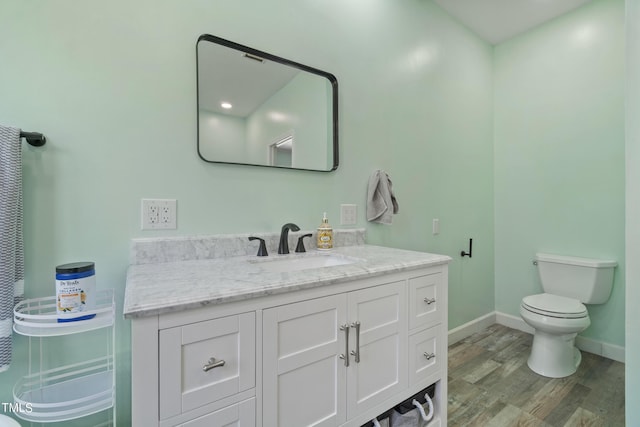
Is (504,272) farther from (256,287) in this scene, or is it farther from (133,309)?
Answer: (133,309)

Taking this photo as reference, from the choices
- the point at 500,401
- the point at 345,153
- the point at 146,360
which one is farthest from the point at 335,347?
the point at 500,401

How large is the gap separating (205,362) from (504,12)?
310 cm

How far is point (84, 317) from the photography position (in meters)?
0.83

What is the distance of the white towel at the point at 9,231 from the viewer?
0.87m

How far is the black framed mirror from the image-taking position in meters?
1.31

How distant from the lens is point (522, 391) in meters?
1.76

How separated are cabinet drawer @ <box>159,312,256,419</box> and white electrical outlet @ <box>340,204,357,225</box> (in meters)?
1.01

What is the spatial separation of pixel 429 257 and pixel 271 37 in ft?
4.39

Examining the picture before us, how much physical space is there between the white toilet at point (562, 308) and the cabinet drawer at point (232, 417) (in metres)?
1.97

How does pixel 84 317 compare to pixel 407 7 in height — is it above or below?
below

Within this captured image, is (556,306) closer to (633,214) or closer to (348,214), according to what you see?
(633,214)


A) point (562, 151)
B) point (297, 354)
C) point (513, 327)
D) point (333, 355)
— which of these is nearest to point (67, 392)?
point (297, 354)

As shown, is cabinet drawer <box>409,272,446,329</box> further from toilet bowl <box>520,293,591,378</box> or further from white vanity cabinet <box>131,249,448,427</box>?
toilet bowl <box>520,293,591,378</box>

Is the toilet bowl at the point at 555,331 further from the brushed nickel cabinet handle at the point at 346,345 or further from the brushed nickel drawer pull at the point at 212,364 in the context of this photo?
the brushed nickel drawer pull at the point at 212,364
